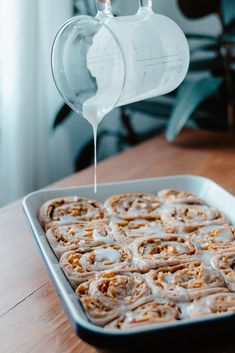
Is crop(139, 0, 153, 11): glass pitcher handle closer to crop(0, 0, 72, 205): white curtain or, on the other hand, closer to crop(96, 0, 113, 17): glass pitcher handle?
crop(96, 0, 113, 17): glass pitcher handle

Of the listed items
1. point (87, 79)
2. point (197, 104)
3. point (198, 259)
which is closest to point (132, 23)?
point (87, 79)

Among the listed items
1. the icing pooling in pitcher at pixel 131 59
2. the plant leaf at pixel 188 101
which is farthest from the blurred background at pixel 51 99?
the icing pooling in pitcher at pixel 131 59

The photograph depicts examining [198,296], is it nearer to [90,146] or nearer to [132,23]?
[132,23]

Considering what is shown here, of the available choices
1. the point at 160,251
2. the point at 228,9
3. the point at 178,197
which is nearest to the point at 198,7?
the point at 228,9

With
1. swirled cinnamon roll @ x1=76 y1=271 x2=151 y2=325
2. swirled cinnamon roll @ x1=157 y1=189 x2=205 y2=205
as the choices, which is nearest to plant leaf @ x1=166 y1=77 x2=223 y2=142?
swirled cinnamon roll @ x1=157 y1=189 x2=205 y2=205

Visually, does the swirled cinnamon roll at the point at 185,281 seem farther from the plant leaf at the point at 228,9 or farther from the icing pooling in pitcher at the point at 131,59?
the plant leaf at the point at 228,9

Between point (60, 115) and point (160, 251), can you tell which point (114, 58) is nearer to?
point (160, 251)
